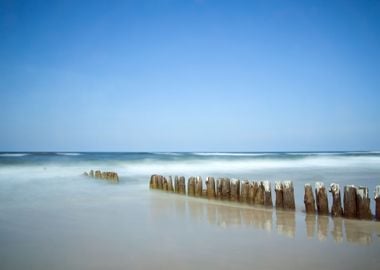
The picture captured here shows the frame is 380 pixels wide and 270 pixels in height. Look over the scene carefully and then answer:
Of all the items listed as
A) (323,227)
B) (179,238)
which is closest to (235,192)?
(323,227)

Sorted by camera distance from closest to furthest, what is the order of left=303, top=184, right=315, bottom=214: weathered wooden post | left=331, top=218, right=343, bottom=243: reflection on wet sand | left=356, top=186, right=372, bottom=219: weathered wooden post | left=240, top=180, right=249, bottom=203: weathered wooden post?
left=331, top=218, right=343, bottom=243: reflection on wet sand
left=356, top=186, right=372, bottom=219: weathered wooden post
left=303, top=184, right=315, bottom=214: weathered wooden post
left=240, top=180, right=249, bottom=203: weathered wooden post

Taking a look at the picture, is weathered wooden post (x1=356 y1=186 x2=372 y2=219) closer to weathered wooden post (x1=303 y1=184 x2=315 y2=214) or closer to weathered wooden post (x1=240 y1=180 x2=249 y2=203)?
weathered wooden post (x1=303 y1=184 x2=315 y2=214)

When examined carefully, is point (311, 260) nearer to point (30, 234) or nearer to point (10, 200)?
point (30, 234)

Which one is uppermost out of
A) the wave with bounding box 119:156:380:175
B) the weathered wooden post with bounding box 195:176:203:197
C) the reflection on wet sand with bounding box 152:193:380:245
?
the weathered wooden post with bounding box 195:176:203:197

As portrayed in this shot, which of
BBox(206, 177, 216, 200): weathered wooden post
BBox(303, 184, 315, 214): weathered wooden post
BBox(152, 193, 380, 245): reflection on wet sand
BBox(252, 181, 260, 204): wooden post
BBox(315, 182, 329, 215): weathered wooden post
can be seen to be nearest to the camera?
BBox(152, 193, 380, 245): reflection on wet sand

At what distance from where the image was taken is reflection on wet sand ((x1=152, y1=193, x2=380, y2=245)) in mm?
6109

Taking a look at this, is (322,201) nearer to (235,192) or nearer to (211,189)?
(235,192)

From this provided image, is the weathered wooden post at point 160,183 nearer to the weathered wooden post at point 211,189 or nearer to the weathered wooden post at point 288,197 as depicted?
the weathered wooden post at point 211,189

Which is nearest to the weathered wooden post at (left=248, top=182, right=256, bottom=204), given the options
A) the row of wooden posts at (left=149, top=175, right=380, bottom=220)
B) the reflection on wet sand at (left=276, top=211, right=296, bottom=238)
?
the row of wooden posts at (left=149, top=175, right=380, bottom=220)

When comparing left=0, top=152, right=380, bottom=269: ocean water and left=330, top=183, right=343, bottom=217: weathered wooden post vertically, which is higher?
left=330, top=183, right=343, bottom=217: weathered wooden post

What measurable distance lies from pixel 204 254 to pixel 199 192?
6.67 meters

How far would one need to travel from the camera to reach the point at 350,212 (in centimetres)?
755

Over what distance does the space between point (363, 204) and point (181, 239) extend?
453cm

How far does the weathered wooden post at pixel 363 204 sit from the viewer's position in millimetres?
7332
